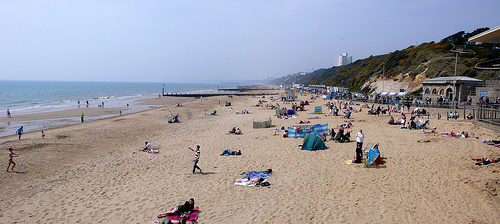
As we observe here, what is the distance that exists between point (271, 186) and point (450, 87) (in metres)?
29.0

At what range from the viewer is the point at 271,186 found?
26.5 ft

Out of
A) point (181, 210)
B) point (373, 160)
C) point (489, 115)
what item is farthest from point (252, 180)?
point (489, 115)

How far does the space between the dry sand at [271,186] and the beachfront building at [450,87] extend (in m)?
15.9

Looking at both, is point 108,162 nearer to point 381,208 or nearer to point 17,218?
point 17,218

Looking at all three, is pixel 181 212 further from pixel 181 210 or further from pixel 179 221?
pixel 179 221

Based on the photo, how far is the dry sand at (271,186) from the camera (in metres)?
6.30

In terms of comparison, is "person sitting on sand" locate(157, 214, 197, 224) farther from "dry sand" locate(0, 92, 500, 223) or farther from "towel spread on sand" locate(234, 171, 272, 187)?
"towel spread on sand" locate(234, 171, 272, 187)

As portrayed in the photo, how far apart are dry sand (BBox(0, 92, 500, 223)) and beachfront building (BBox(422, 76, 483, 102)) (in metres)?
15.9

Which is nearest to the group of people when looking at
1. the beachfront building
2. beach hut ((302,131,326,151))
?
beach hut ((302,131,326,151))

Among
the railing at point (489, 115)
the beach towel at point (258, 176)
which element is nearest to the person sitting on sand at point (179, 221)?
the beach towel at point (258, 176)

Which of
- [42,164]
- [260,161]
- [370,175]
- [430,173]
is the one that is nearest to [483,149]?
[430,173]

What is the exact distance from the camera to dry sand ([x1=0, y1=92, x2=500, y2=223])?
630 cm

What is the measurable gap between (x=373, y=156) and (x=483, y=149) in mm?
5020

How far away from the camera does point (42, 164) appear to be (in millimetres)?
11766
